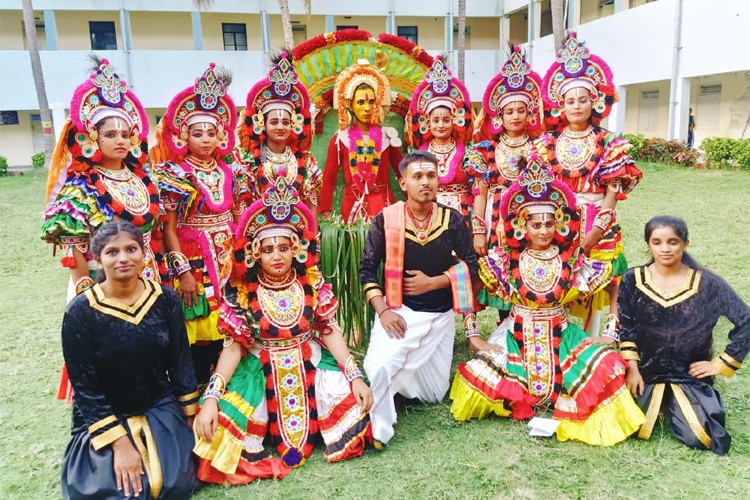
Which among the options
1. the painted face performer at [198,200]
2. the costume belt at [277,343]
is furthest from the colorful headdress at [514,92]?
the costume belt at [277,343]

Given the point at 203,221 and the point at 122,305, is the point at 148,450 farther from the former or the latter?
the point at 203,221

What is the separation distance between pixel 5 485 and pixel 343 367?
182cm

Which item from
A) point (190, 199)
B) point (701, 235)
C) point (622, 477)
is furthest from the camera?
point (701, 235)

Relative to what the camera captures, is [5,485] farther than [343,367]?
No

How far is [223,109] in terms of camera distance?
3.92 meters

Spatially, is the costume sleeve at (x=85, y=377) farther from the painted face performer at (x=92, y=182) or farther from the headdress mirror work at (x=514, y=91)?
the headdress mirror work at (x=514, y=91)

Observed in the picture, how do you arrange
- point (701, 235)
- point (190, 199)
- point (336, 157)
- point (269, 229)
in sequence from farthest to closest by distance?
point (701, 235)
point (336, 157)
point (190, 199)
point (269, 229)

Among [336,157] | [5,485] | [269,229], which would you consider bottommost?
[5,485]

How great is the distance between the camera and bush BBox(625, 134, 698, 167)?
13.8 metres

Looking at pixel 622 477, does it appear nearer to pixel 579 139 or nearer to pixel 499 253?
pixel 499 253

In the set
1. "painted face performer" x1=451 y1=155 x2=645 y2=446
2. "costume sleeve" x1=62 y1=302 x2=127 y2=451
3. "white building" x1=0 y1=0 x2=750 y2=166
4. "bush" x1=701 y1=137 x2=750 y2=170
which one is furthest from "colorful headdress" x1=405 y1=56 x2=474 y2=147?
"white building" x1=0 y1=0 x2=750 y2=166

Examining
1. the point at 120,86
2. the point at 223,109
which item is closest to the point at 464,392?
the point at 223,109

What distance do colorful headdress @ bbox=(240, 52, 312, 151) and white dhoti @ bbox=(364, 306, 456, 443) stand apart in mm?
1562

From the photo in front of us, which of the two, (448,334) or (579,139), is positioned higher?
(579,139)
